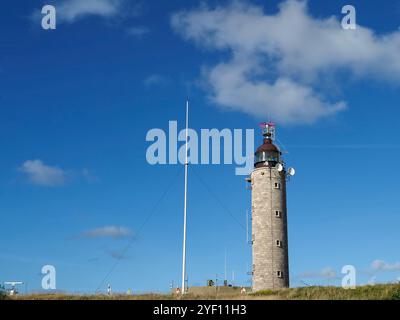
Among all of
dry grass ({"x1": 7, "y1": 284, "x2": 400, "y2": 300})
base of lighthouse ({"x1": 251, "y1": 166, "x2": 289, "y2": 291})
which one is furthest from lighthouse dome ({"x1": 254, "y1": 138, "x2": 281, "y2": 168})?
dry grass ({"x1": 7, "y1": 284, "x2": 400, "y2": 300})

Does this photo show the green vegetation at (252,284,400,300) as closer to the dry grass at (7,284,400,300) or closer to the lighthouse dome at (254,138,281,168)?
the dry grass at (7,284,400,300)

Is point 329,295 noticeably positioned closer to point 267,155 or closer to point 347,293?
point 347,293

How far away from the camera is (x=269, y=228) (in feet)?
209

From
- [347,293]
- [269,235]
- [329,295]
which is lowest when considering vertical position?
[329,295]

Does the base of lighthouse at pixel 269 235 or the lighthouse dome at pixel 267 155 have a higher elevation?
the lighthouse dome at pixel 267 155

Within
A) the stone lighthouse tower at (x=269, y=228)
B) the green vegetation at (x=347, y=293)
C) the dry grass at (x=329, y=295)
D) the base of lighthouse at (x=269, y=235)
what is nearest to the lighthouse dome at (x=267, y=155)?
the stone lighthouse tower at (x=269, y=228)

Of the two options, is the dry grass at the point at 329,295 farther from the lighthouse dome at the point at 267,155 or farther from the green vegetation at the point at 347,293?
the lighthouse dome at the point at 267,155

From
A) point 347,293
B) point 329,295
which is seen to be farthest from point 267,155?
point 329,295

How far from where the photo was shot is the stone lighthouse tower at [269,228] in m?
63.4

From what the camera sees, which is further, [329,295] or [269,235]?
[269,235]

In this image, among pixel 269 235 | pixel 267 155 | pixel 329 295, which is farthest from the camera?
pixel 267 155
